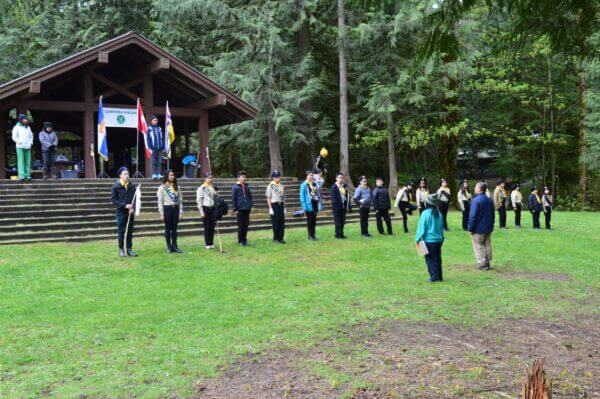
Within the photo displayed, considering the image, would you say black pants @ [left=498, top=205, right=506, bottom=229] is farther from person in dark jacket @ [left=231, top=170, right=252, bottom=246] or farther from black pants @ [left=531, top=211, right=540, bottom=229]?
person in dark jacket @ [left=231, top=170, right=252, bottom=246]

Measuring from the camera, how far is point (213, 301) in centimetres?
855

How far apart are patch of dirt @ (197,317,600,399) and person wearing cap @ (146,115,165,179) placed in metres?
15.7

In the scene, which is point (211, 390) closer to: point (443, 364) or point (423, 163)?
point (443, 364)

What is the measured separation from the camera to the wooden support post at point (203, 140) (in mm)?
24031

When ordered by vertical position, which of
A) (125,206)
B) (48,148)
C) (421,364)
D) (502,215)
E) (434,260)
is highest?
(48,148)

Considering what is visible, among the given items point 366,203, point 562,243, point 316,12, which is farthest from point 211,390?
point 316,12

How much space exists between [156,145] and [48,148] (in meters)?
3.88

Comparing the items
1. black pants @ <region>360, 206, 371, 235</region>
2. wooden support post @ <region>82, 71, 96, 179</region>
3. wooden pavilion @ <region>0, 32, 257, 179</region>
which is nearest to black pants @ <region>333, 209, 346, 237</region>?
black pants @ <region>360, 206, 371, 235</region>

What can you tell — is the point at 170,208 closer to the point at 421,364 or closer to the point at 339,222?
the point at 339,222

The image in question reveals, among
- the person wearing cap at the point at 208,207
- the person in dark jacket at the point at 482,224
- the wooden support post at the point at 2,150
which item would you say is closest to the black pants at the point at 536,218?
the person in dark jacket at the point at 482,224

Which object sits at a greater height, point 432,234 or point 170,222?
point 170,222

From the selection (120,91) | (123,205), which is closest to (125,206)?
(123,205)

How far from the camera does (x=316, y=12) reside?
94.4ft

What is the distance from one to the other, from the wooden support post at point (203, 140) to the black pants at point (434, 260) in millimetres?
15376
